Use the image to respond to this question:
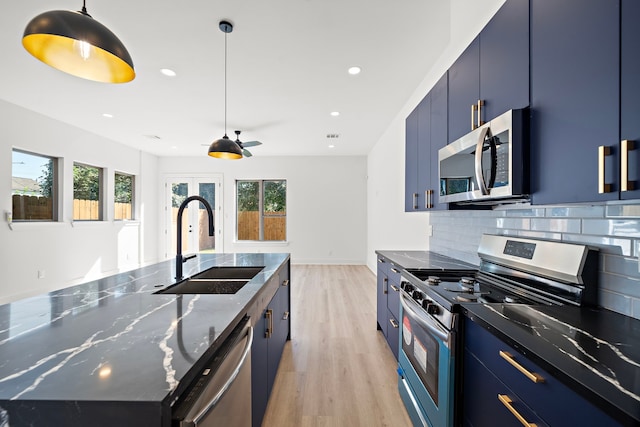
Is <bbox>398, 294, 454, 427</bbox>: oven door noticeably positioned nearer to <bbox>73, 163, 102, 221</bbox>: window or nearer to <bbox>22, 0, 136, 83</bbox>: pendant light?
<bbox>22, 0, 136, 83</bbox>: pendant light

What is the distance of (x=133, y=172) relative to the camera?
6430 millimetres

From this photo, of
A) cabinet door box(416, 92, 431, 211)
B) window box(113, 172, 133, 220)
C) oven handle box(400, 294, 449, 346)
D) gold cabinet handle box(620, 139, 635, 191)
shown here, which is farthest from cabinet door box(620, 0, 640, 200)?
window box(113, 172, 133, 220)

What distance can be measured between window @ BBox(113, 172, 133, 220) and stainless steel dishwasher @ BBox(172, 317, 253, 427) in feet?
21.2

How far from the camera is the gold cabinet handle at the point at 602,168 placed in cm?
82

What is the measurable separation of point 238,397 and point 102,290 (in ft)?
3.17

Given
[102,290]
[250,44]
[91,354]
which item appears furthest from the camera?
[250,44]

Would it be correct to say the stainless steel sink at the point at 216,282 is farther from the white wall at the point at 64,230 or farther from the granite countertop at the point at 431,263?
the white wall at the point at 64,230

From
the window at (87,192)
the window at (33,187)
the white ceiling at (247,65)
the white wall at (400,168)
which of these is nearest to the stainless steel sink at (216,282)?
the white ceiling at (247,65)

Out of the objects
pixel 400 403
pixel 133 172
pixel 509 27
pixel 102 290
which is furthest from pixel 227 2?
pixel 133 172

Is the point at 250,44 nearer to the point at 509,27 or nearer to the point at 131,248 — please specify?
the point at 509,27

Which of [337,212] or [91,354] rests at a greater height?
[337,212]

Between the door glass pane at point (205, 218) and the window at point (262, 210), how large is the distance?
0.66 m

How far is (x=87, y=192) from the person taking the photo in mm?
5305

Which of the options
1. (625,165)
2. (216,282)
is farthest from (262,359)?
(625,165)
